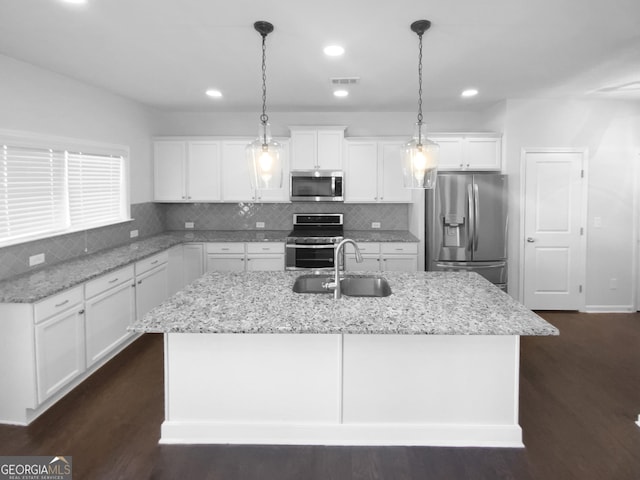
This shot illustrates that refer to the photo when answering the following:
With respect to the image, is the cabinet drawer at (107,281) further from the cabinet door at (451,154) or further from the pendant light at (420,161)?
the cabinet door at (451,154)

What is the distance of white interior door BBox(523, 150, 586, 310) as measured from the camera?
530 centimetres

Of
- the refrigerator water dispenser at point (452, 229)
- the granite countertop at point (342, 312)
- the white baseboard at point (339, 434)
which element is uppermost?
the refrigerator water dispenser at point (452, 229)

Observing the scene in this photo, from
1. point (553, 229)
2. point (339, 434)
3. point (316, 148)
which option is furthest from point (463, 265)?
point (339, 434)

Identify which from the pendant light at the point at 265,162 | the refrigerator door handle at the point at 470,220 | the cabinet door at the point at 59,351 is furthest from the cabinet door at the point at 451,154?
the cabinet door at the point at 59,351

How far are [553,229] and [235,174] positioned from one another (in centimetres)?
402

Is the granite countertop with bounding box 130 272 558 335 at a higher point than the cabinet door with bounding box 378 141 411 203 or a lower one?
lower

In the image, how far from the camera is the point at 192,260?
5582 mm

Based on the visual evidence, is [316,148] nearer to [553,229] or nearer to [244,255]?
[244,255]

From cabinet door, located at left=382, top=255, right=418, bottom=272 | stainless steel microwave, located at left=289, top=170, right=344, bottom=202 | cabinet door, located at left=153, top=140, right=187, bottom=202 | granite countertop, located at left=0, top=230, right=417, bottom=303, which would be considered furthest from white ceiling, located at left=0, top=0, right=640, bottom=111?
cabinet door, located at left=382, top=255, right=418, bottom=272

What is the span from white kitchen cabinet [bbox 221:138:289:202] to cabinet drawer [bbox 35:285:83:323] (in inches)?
109

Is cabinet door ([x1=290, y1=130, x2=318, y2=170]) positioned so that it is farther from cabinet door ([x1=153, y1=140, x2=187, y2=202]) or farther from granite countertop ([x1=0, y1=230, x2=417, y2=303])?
cabinet door ([x1=153, y1=140, x2=187, y2=202])

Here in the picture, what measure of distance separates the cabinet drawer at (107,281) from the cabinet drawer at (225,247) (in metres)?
1.42

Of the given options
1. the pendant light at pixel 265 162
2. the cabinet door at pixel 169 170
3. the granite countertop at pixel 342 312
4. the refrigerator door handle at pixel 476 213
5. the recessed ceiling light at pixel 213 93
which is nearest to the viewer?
the granite countertop at pixel 342 312

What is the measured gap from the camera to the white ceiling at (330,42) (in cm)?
258
